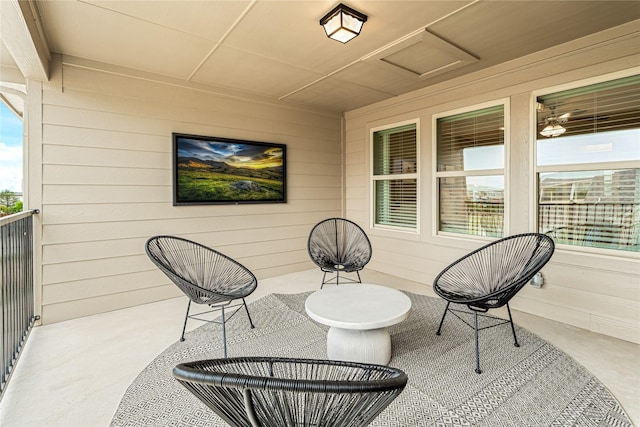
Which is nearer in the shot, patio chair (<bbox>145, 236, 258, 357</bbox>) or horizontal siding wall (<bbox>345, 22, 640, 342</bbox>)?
patio chair (<bbox>145, 236, 258, 357</bbox>)

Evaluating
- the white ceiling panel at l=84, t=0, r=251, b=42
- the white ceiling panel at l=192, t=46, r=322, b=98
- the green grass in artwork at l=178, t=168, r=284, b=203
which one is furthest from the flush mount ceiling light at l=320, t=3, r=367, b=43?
the green grass in artwork at l=178, t=168, r=284, b=203

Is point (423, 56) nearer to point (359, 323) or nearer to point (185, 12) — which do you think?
point (185, 12)

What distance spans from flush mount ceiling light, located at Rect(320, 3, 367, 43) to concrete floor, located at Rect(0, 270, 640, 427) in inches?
108

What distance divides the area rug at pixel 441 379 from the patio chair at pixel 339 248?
2.67ft

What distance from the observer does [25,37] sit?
2.22 m

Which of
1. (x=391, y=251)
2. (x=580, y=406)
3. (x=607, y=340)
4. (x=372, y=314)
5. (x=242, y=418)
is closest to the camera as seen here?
(x=242, y=418)

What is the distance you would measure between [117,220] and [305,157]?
255 cm

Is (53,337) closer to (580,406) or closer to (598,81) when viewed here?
(580,406)

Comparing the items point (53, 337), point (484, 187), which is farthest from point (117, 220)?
point (484, 187)

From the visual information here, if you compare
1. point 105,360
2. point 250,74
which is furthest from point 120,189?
point 250,74

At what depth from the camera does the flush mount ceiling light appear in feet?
7.47

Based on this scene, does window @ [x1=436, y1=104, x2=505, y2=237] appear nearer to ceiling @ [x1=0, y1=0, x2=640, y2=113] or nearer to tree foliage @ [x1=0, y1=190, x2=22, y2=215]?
ceiling @ [x1=0, y1=0, x2=640, y2=113]

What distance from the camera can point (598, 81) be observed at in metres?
2.75

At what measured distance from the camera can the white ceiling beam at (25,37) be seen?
193 centimetres
